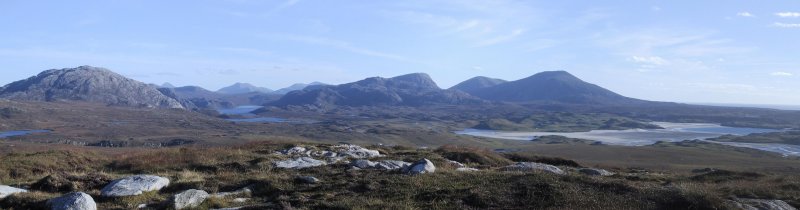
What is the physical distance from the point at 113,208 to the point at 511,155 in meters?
33.9

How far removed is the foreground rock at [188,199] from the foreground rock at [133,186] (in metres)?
2.66

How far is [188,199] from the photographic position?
61.2ft

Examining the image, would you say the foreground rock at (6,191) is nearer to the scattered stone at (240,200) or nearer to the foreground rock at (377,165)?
the scattered stone at (240,200)

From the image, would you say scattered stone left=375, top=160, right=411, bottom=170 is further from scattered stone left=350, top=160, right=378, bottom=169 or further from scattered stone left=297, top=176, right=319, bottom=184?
scattered stone left=297, top=176, right=319, bottom=184

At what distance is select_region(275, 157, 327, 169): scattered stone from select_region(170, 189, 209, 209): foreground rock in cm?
1150

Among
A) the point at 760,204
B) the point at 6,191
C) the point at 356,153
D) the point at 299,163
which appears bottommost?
the point at 356,153

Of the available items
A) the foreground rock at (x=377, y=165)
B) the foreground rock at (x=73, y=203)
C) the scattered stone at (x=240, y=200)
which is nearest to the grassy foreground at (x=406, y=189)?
the scattered stone at (x=240, y=200)

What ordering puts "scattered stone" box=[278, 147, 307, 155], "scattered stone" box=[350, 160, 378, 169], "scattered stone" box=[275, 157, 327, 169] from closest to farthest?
"scattered stone" box=[350, 160, 378, 169], "scattered stone" box=[275, 157, 327, 169], "scattered stone" box=[278, 147, 307, 155]

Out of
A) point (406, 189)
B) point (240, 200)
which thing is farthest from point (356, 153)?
point (240, 200)

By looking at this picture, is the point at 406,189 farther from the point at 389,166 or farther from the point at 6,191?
the point at 6,191

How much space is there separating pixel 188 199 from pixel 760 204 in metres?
18.8

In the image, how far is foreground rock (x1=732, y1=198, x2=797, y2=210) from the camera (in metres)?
17.9

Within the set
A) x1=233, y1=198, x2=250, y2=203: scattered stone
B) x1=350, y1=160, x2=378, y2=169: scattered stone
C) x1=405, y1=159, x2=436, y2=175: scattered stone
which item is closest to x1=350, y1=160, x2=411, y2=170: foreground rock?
x1=350, y1=160, x2=378, y2=169: scattered stone

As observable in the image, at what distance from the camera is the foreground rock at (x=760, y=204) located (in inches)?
705
